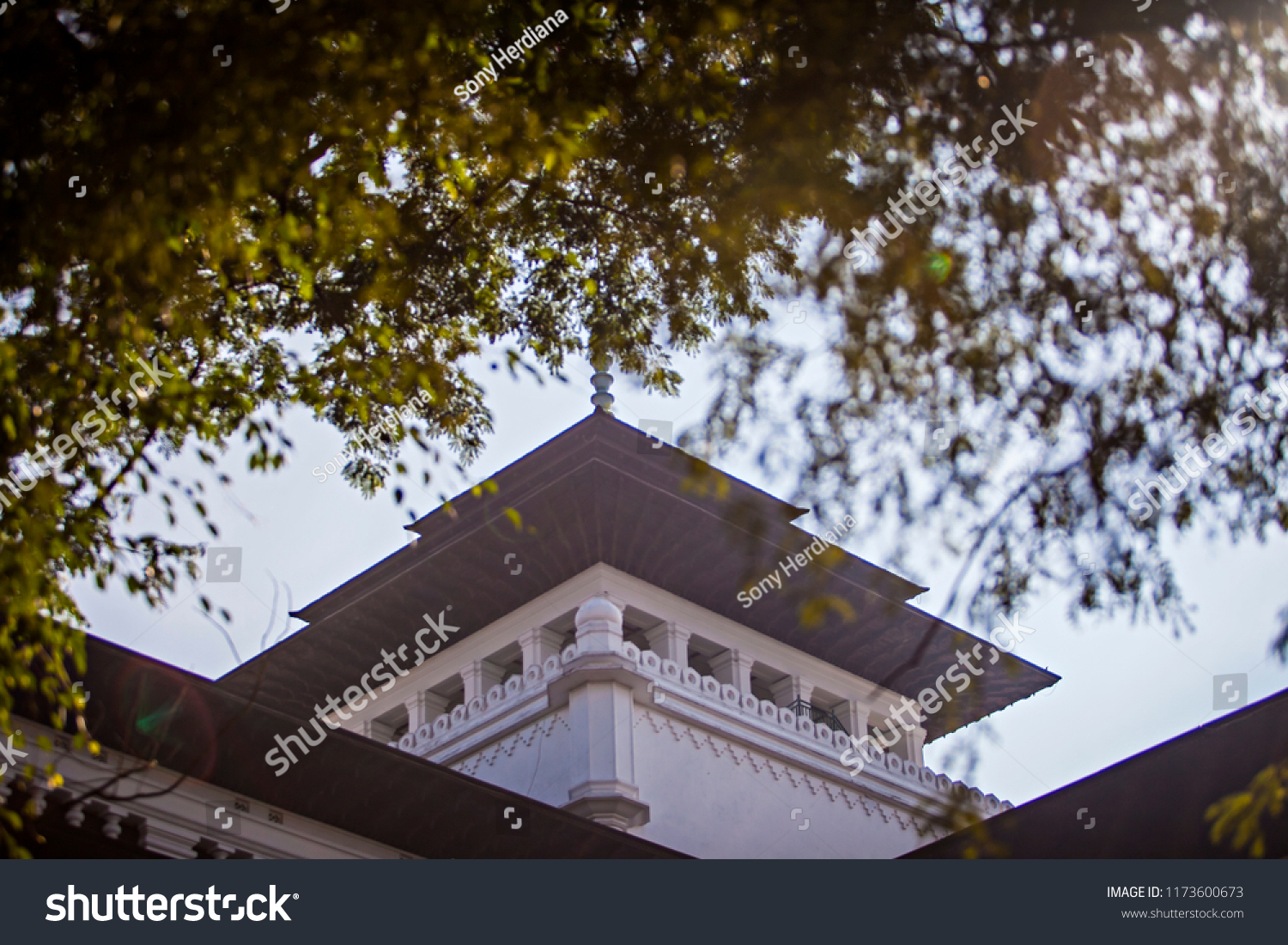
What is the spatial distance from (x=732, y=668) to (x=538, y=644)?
8.75ft

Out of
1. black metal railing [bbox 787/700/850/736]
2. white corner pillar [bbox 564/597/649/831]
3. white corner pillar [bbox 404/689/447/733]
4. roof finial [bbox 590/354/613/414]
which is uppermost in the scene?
roof finial [bbox 590/354/613/414]

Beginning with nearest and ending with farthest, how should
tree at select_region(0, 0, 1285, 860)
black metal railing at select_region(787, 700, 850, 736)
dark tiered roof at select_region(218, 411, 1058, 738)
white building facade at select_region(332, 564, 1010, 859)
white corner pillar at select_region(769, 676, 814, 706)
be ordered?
tree at select_region(0, 0, 1285, 860) → white building facade at select_region(332, 564, 1010, 859) → dark tiered roof at select_region(218, 411, 1058, 738) → black metal railing at select_region(787, 700, 850, 736) → white corner pillar at select_region(769, 676, 814, 706)

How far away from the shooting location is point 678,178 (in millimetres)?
5852

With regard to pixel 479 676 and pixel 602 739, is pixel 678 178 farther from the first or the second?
pixel 479 676

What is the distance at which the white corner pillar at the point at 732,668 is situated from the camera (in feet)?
57.7

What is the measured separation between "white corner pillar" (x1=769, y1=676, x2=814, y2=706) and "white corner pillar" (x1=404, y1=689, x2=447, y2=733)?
474 cm

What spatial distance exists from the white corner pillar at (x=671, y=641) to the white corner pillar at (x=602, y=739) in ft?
7.16

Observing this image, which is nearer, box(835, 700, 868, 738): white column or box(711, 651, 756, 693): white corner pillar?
box(711, 651, 756, 693): white corner pillar

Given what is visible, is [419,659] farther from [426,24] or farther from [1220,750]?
[426,24]

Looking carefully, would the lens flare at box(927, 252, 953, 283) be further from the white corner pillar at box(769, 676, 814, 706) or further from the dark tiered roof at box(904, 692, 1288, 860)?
the white corner pillar at box(769, 676, 814, 706)

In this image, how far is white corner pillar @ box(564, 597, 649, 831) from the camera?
1362cm

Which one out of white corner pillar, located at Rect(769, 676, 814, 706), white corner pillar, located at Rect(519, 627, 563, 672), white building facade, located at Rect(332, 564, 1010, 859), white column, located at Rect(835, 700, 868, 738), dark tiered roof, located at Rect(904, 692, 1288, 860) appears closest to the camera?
dark tiered roof, located at Rect(904, 692, 1288, 860)

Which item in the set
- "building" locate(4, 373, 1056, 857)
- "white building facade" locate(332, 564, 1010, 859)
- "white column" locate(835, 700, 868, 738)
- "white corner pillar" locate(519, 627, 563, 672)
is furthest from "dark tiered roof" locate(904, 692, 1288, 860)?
"white corner pillar" locate(519, 627, 563, 672)
